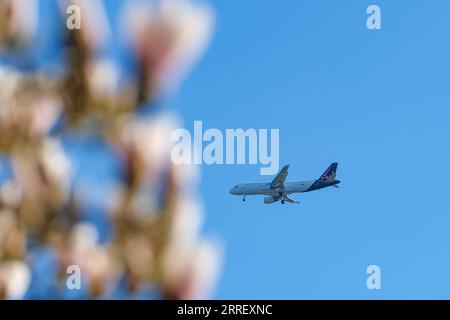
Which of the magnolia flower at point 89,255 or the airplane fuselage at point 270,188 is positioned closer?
the magnolia flower at point 89,255

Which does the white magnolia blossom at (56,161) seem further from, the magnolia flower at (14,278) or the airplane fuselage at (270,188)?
the airplane fuselage at (270,188)

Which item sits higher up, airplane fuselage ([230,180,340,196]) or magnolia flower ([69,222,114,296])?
airplane fuselage ([230,180,340,196])

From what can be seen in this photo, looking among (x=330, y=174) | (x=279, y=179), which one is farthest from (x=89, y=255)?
(x=330, y=174)

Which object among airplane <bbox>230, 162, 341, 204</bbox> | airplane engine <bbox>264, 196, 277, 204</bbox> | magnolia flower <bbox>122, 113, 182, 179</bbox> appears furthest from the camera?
airplane engine <bbox>264, 196, 277, 204</bbox>

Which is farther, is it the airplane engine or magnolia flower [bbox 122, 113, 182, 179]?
the airplane engine

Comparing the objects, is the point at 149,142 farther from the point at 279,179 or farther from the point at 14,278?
the point at 279,179

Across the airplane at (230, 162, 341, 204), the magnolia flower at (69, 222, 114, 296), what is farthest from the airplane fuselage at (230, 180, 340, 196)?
the magnolia flower at (69, 222, 114, 296)

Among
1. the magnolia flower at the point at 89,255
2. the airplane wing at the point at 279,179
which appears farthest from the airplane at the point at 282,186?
the magnolia flower at the point at 89,255

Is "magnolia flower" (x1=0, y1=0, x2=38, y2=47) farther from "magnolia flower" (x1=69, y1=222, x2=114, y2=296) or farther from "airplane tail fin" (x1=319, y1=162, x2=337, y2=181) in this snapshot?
"airplane tail fin" (x1=319, y1=162, x2=337, y2=181)
